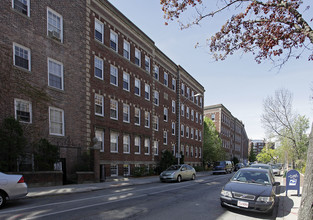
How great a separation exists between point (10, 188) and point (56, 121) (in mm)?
8517

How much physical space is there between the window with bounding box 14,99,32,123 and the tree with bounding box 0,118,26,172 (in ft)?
3.93

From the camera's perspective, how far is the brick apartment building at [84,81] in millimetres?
13945

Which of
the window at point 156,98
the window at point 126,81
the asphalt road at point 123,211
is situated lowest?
the asphalt road at point 123,211

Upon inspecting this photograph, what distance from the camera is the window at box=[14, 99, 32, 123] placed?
13.6 meters

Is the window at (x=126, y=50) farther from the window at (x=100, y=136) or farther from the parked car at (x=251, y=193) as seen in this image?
the parked car at (x=251, y=193)

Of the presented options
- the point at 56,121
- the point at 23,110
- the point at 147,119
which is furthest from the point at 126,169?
the point at 23,110

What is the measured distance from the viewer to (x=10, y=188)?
7.86m

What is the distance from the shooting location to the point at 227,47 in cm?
734

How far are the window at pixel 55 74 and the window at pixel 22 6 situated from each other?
3.21 meters

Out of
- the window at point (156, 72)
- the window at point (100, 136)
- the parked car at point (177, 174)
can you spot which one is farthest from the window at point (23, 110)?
the window at point (156, 72)

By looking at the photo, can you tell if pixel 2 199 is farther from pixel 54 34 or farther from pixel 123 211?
pixel 54 34

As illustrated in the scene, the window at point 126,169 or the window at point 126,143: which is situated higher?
the window at point 126,143

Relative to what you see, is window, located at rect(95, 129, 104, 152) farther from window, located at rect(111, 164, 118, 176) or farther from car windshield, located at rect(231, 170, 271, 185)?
car windshield, located at rect(231, 170, 271, 185)

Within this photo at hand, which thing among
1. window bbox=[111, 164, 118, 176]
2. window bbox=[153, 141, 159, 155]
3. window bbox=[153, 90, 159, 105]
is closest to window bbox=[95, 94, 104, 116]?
window bbox=[111, 164, 118, 176]
